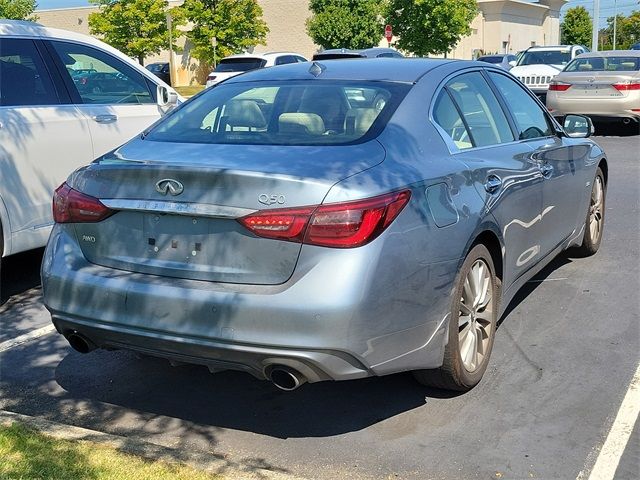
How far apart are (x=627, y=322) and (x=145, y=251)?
3.31m

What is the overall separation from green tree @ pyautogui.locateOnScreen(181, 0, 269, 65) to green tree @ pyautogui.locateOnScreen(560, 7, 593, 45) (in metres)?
48.6

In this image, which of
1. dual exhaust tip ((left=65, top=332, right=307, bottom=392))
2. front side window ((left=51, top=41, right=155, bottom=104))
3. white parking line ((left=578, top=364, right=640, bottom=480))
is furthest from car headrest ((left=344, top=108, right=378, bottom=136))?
front side window ((left=51, top=41, right=155, bottom=104))

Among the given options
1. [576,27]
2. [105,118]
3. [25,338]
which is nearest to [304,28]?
[576,27]

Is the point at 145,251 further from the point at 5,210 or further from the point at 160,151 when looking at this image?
the point at 5,210

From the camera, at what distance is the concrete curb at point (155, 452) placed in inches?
133

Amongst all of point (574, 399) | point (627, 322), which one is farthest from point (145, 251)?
point (627, 322)

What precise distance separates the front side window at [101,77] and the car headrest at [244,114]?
8.22 feet

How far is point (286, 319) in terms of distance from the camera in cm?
326

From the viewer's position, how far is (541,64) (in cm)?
2306

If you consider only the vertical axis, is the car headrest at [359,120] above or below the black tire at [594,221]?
above

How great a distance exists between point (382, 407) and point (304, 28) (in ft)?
188

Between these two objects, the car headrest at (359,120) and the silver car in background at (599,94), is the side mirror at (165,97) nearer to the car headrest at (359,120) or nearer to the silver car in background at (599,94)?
the car headrest at (359,120)

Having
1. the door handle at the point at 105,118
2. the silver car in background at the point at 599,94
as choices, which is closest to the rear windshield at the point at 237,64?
the silver car in background at the point at 599,94

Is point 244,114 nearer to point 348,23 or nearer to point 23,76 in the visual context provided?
point 23,76
